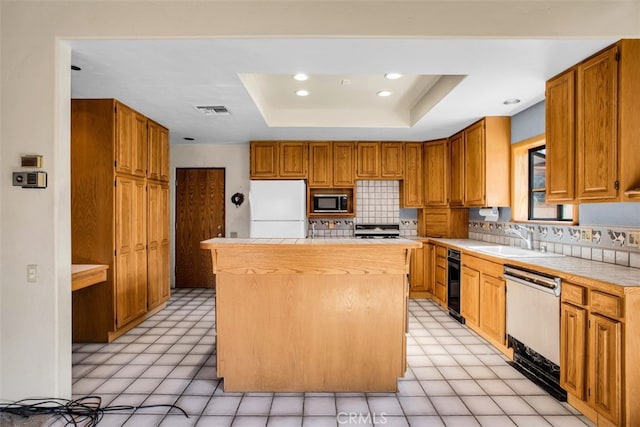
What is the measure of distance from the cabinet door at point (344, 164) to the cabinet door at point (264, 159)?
35.1 inches

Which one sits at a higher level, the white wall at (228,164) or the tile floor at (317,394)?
the white wall at (228,164)

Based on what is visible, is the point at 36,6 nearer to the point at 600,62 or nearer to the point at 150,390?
the point at 150,390

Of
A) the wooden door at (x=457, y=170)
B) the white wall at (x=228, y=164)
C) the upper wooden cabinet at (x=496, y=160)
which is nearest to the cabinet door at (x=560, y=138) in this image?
the upper wooden cabinet at (x=496, y=160)

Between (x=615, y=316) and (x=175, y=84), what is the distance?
3.53 metres

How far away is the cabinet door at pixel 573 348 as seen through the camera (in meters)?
2.23

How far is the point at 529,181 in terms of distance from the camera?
396 centimetres

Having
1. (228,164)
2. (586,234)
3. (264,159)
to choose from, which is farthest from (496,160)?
(228,164)

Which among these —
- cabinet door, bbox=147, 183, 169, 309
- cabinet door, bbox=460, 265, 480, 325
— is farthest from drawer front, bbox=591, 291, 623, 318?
cabinet door, bbox=147, 183, 169, 309

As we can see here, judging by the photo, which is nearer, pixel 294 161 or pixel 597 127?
pixel 597 127

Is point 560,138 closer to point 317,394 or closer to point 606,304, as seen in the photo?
point 606,304

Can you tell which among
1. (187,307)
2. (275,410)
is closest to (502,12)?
(275,410)

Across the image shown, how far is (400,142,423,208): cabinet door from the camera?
539cm

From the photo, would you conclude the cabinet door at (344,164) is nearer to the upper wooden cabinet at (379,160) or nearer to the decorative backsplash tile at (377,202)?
the upper wooden cabinet at (379,160)

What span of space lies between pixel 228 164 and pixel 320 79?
2.62 metres
